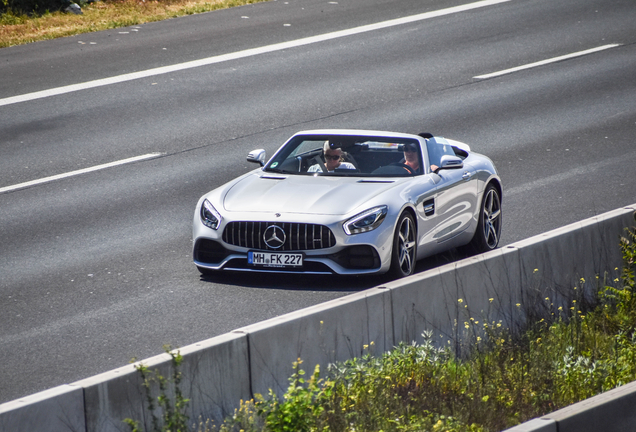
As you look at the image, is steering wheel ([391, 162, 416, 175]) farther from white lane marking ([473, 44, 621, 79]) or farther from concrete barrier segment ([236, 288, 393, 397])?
A: white lane marking ([473, 44, 621, 79])

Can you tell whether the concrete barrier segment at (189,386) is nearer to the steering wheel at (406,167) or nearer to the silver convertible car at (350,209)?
the silver convertible car at (350,209)

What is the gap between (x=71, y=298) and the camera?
9.88 meters

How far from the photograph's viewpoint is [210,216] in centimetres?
1017

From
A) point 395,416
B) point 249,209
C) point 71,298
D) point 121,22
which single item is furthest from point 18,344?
point 121,22

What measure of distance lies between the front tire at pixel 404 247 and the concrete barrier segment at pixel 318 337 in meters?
2.40

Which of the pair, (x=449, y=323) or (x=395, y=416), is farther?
(x=449, y=323)

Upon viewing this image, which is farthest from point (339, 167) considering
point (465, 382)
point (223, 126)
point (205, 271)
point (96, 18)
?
point (96, 18)

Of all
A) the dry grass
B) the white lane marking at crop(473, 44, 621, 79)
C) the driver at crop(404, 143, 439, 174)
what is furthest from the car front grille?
the dry grass

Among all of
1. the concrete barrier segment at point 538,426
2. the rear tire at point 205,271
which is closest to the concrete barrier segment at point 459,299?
the concrete barrier segment at point 538,426

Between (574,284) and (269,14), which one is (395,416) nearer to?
(574,284)

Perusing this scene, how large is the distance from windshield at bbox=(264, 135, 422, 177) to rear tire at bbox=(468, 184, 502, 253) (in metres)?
1.07

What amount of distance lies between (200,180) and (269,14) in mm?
10806

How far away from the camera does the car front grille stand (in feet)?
31.9

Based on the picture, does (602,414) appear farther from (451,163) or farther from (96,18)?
(96,18)
